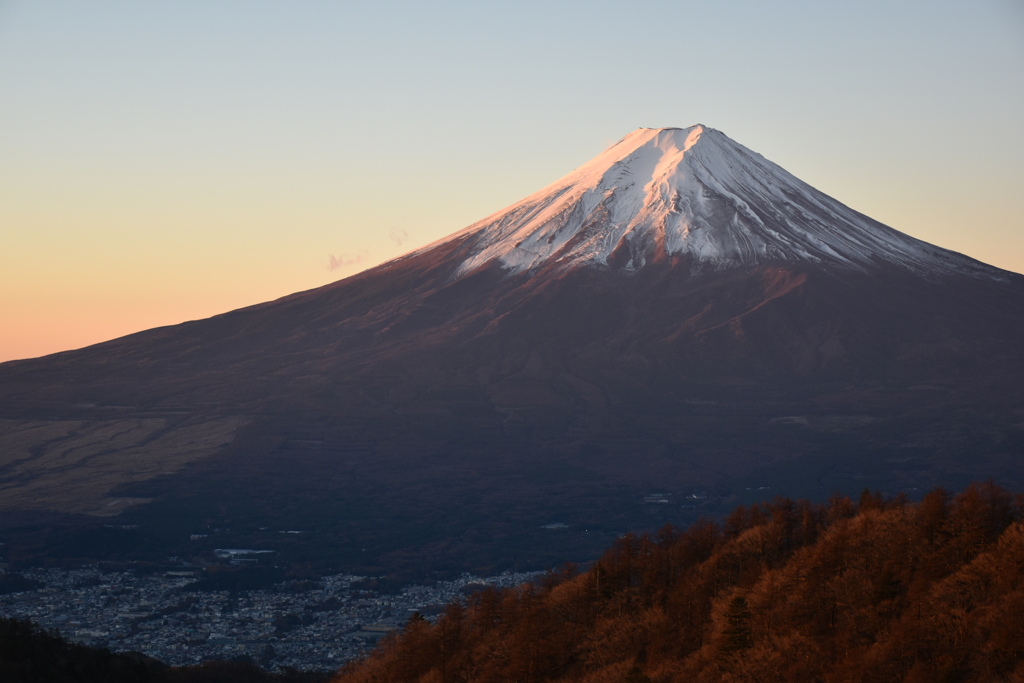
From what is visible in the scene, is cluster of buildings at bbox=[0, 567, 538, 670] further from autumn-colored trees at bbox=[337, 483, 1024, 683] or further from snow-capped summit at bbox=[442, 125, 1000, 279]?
snow-capped summit at bbox=[442, 125, 1000, 279]

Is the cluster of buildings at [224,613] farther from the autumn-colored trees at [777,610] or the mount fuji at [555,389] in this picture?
the autumn-colored trees at [777,610]

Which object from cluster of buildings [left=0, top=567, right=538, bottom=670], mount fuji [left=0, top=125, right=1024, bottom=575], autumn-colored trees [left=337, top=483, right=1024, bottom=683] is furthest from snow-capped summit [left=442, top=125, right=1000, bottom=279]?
autumn-colored trees [left=337, top=483, right=1024, bottom=683]

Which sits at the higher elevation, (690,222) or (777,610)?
(690,222)

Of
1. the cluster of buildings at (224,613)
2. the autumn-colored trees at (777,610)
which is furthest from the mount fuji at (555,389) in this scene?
the autumn-colored trees at (777,610)

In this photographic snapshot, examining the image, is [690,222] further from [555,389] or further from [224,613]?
[224,613]

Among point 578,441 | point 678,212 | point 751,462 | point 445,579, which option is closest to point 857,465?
point 751,462

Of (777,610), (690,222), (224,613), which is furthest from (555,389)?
(777,610)
